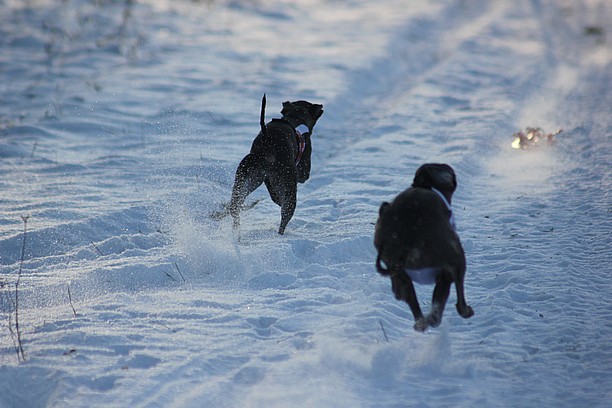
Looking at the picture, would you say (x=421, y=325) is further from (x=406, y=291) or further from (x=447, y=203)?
(x=447, y=203)

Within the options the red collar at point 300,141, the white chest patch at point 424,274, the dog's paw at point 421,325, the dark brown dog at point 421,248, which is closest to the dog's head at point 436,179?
the dark brown dog at point 421,248

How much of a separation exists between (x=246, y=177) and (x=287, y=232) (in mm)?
604

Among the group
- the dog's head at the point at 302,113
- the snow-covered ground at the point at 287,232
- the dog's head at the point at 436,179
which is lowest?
the snow-covered ground at the point at 287,232

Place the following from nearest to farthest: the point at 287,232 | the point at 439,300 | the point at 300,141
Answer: the point at 439,300
the point at 287,232
the point at 300,141

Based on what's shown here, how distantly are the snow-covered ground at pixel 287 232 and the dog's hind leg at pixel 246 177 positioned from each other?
12.0 inches

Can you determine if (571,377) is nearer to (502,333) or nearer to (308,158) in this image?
(502,333)

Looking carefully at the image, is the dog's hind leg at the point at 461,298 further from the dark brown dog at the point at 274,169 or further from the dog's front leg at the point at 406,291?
the dark brown dog at the point at 274,169

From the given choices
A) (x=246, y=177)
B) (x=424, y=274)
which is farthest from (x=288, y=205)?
(x=424, y=274)

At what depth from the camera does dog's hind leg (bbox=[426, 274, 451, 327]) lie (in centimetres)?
321

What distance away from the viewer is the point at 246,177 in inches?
204

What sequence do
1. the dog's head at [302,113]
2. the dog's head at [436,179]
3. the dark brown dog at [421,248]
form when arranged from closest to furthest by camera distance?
the dark brown dog at [421,248] < the dog's head at [436,179] < the dog's head at [302,113]

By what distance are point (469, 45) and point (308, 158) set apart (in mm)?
9807

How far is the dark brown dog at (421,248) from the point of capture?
3.15 meters

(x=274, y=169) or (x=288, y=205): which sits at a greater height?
(x=274, y=169)
